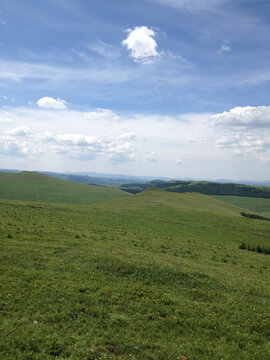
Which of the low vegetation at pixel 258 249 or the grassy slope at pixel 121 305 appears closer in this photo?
the grassy slope at pixel 121 305

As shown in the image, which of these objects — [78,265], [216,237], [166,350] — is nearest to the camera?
[166,350]

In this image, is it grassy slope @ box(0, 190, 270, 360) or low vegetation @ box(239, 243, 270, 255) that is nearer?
grassy slope @ box(0, 190, 270, 360)

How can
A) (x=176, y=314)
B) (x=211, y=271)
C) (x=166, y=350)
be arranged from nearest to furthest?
(x=166, y=350), (x=176, y=314), (x=211, y=271)

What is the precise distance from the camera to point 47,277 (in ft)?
56.3

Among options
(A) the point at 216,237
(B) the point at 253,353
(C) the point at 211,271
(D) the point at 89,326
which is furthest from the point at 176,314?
(A) the point at 216,237

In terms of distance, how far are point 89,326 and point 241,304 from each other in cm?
1103

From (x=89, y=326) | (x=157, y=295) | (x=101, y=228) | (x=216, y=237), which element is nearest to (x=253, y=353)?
(x=157, y=295)

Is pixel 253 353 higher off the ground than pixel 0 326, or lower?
lower

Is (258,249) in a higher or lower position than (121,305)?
lower

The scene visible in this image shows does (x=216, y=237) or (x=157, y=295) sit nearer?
(x=157, y=295)

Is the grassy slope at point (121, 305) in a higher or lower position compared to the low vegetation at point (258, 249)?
higher

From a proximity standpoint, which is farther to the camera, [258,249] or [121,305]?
[258,249]

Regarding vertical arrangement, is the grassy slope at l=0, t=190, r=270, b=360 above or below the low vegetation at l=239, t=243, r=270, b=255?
above

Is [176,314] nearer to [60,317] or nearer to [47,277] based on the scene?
[60,317]
